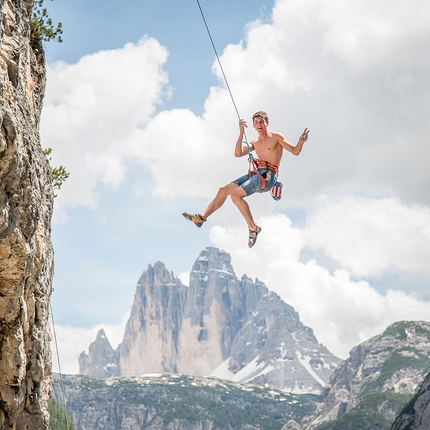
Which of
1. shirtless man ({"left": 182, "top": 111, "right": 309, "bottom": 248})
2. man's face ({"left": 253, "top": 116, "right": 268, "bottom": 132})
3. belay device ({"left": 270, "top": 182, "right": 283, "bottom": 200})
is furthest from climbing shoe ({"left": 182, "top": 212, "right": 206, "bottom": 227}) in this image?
man's face ({"left": 253, "top": 116, "right": 268, "bottom": 132})

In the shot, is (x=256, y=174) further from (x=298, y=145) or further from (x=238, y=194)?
(x=298, y=145)

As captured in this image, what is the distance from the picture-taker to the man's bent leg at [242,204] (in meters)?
15.4

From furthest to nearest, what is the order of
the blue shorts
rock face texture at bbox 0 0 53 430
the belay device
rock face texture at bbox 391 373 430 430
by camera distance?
rock face texture at bbox 391 373 430 430 → the belay device → the blue shorts → rock face texture at bbox 0 0 53 430

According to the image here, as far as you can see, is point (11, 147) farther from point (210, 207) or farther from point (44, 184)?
point (210, 207)

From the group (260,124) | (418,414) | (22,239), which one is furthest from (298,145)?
(418,414)

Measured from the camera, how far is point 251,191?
15633 millimetres

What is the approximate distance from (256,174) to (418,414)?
119208 mm

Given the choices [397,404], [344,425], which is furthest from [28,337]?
[397,404]

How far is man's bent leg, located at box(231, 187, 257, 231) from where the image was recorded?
1544cm

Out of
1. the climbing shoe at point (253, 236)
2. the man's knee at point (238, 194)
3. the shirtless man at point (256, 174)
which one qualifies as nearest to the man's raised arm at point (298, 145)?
the shirtless man at point (256, 174)

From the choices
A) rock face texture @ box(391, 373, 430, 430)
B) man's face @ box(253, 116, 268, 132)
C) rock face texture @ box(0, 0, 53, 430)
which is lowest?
rock face texture @ box(391, 373, 430, 430)

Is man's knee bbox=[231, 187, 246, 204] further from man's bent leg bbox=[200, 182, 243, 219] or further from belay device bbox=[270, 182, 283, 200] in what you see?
belay device bbox=[270, 182, 283, 200]

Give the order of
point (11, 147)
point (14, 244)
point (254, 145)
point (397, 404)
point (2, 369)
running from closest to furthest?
point (11, 147) < point (14, 244) < point (2, 369) < point (254, 145) < point (397, 404)

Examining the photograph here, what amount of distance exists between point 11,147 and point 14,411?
20.4ft
